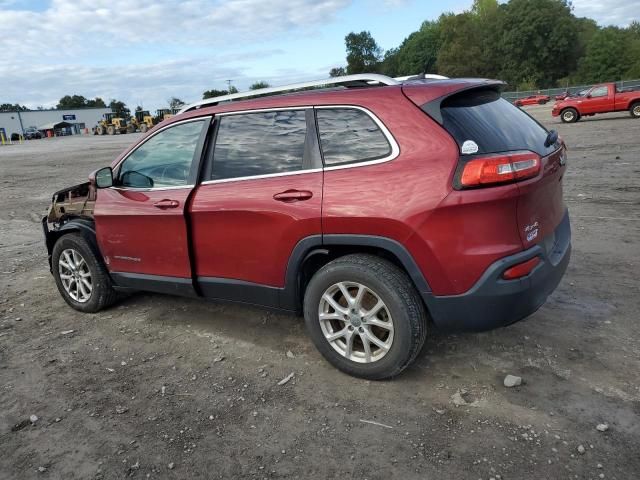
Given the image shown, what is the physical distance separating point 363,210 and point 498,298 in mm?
907

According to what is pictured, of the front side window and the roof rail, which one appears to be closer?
the roof rail

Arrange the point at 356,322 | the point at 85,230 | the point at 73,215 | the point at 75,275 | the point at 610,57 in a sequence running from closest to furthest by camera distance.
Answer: the point at 356,322, the point at 85,230, the point at 75,275, the point at 73,215, the point at 610,57

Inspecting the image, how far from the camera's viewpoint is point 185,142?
159 inches

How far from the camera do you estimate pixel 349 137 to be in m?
3.24

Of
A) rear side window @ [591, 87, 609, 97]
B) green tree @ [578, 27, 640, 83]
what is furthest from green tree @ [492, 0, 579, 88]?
rear side window @ [591, 87, 609, 97]

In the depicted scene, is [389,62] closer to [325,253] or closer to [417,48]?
[417,48]

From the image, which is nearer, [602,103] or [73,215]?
[73,215]

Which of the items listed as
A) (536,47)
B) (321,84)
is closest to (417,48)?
(536,47)

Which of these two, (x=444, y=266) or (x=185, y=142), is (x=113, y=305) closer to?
(x=185, y=142)

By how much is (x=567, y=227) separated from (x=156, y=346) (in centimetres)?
321

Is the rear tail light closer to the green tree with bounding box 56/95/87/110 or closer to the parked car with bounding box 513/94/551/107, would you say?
the parked car with bounding box 513/94/551/107

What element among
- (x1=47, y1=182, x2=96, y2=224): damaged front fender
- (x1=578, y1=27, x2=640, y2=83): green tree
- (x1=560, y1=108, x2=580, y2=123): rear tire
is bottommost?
(x1=560, y1=108, x2=580, y2=123): rear tire

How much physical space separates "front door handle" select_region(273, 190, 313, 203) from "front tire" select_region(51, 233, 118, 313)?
222 centimetres

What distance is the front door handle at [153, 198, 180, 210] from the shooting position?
392 centimetres
